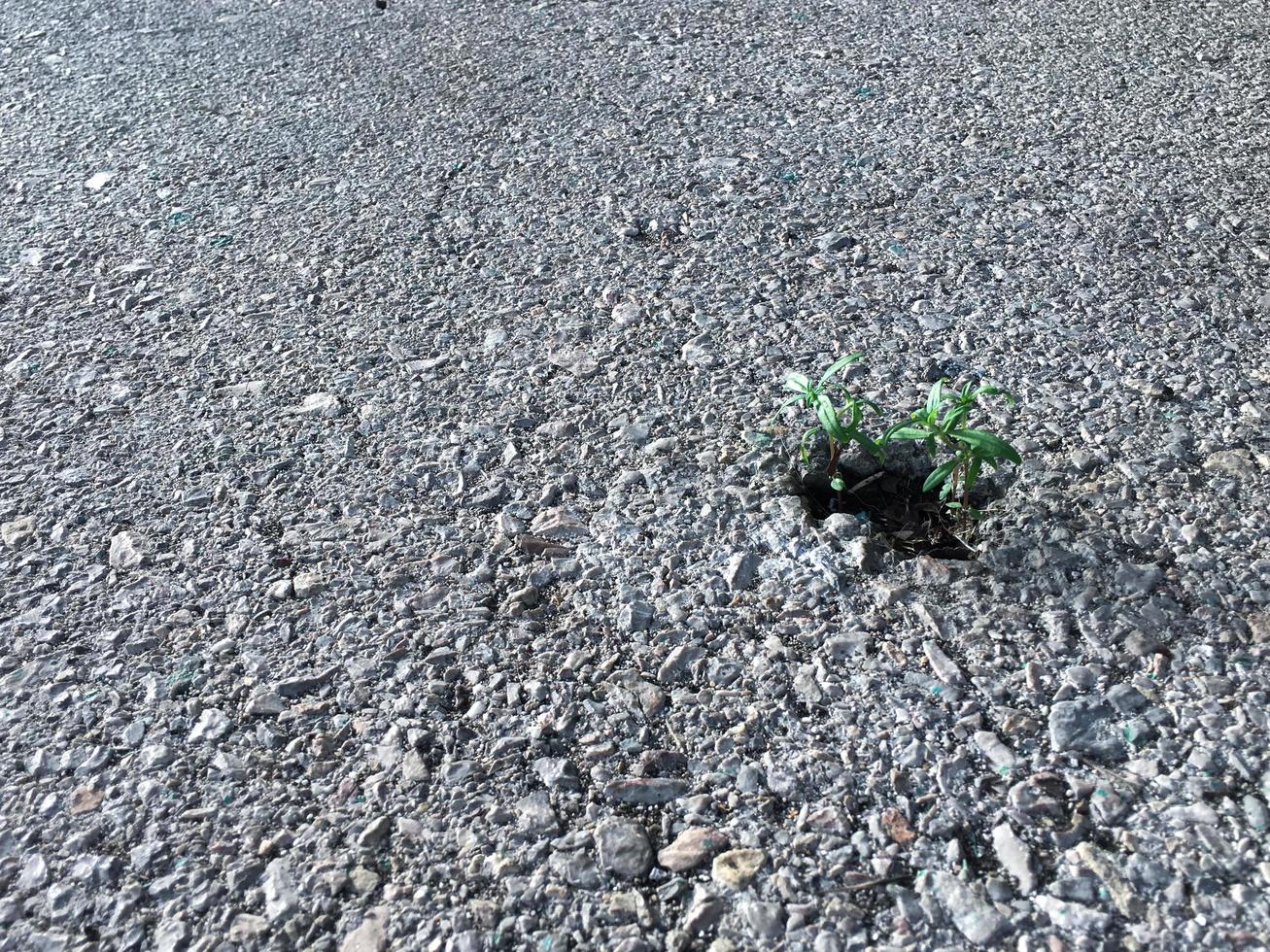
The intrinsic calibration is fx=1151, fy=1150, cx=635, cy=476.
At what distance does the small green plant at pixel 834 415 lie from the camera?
1.72m

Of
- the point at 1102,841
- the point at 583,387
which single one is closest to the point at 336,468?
the point at 583,387

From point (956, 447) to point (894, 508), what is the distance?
14cm

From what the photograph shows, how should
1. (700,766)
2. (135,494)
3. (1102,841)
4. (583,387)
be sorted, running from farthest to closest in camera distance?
(583,387), (135,494), (700,766), (1102,841)

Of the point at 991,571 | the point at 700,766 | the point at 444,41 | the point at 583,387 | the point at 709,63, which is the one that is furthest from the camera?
the point at 444,41

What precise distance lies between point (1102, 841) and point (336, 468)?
1.27m

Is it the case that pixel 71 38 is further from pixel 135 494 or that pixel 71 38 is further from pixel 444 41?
pixel 135 494

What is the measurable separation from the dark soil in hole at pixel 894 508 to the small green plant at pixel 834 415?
0.08 feet

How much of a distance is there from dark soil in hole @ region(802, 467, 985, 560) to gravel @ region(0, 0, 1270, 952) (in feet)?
0.18

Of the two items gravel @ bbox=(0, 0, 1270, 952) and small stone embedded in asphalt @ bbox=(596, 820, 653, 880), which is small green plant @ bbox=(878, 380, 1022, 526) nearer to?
gravel @ bbox=(0, 0, 1270, 952)

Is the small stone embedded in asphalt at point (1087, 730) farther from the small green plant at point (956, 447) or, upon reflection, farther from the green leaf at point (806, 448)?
the green leaf at point (806, 448)

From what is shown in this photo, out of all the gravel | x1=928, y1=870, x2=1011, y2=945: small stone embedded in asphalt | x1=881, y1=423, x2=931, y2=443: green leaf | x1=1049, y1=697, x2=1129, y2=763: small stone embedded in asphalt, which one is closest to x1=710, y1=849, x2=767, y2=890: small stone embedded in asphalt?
the gravel

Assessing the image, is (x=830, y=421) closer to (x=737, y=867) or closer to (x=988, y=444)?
(x=988, y=444)

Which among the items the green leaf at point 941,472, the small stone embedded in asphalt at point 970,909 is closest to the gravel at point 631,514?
the small stone embedded in asphalt at point 970,909

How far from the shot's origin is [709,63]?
3.15 m
